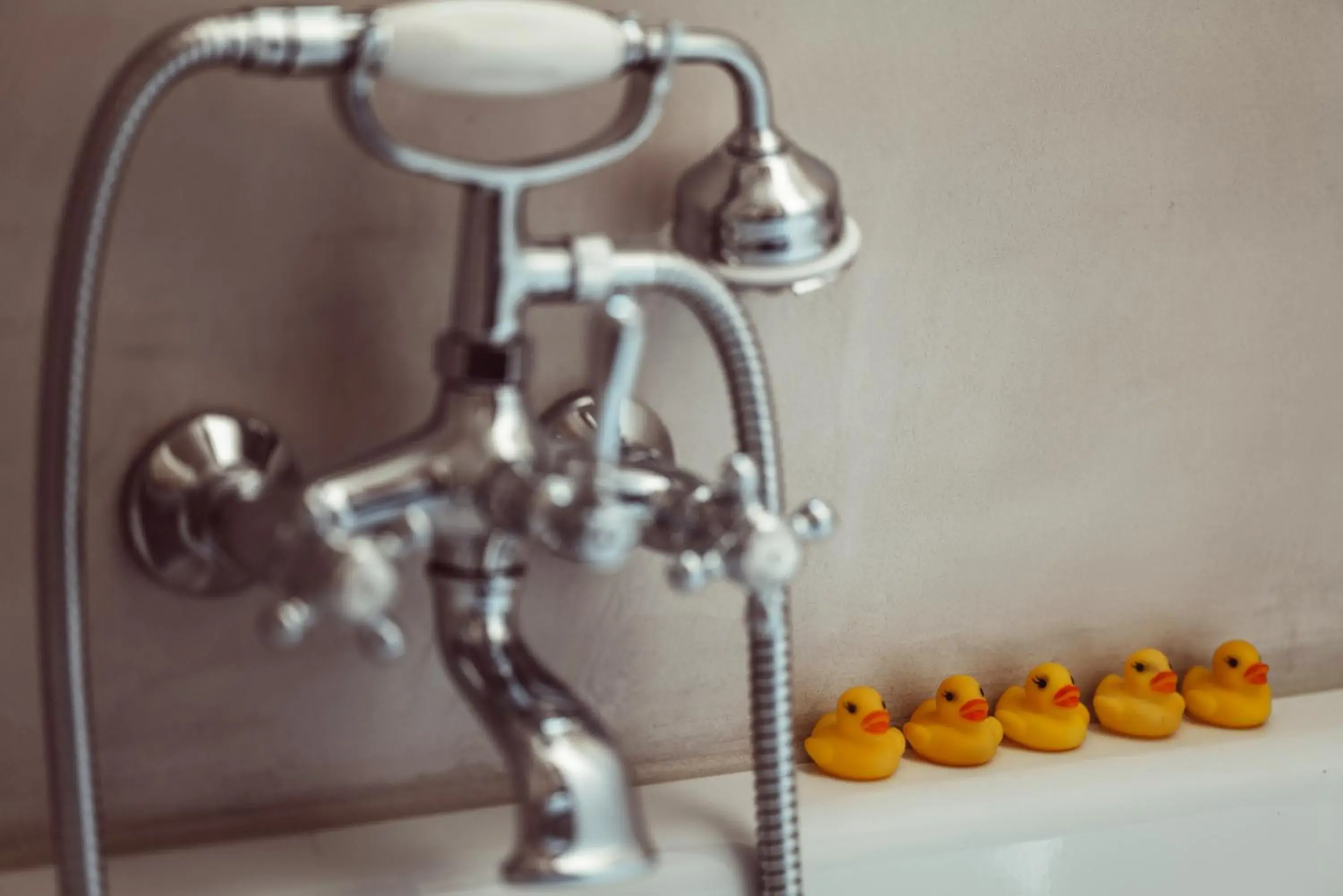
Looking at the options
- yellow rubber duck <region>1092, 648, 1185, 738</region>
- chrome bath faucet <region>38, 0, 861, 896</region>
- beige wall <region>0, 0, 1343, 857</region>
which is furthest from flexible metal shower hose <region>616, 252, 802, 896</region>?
yellow rubber duck <region>1092, 648, 1185, 738</region>

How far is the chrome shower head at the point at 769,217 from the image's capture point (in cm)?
61

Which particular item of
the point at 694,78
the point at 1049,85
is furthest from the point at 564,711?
the point at 1049,85

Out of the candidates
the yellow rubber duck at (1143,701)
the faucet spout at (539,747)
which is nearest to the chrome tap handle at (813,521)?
the faucet spout at (539,747)

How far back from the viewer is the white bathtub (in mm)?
644

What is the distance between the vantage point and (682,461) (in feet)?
2.38

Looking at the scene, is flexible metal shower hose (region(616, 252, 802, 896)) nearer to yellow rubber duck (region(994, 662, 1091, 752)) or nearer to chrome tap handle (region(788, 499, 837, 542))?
chrome tap handle (region(788, 499, 837, 542))

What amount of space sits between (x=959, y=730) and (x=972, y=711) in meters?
0.01

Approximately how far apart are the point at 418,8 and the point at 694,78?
0.65 ft

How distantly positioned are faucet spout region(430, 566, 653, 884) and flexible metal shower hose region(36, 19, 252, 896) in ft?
0.43

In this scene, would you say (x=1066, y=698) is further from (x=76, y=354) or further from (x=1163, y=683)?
(x=76, y=354)

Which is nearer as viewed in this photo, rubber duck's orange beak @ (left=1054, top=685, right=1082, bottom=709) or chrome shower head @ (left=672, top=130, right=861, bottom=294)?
chrome shower head @ (left=672, top=130, right=861, bottom=294)

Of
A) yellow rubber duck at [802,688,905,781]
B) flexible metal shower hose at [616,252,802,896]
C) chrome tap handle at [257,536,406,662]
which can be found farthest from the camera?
yellow rubber duck at [802,688,905,781]

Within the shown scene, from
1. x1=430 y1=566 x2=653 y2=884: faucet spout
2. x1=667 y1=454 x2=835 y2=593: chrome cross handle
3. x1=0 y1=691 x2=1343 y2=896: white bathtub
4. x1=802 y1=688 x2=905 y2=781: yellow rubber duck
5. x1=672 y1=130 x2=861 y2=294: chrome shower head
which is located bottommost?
x1=0 y1=691 x2=1343 y2=896: white bathtub

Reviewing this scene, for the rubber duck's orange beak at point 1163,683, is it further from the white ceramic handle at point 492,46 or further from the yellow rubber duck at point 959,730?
the white ceramic handle at point 492,46
